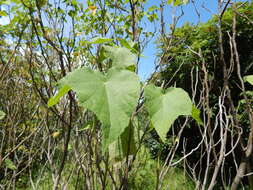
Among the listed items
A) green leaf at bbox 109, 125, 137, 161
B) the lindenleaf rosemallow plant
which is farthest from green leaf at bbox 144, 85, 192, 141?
green leaf at bbox 109, 125, 137, 161

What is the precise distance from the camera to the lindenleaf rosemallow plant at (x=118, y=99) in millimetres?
389

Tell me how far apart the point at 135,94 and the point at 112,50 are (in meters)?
0.23

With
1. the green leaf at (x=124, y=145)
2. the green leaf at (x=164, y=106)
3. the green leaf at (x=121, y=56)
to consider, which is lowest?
the green leaf at (x=124, y=145)

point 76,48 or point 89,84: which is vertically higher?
point 76,48

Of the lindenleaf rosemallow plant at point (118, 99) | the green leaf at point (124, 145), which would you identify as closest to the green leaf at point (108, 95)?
the lindenleaf rosemallow plant at point (118, 99)

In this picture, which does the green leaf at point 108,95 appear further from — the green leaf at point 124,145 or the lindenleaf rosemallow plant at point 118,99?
the green leaf at point 124,145

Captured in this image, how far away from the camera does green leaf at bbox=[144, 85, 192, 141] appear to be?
17.3 inches

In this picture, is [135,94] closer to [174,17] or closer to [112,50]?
[112,50]

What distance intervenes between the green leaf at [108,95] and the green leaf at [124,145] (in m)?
0.15

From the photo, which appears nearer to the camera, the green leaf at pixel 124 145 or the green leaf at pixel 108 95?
the green leaf at pixel 108 95

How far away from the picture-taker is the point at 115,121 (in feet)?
1.28

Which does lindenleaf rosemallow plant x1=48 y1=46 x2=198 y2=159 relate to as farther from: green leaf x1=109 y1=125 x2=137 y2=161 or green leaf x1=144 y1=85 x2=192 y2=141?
green leaf x1=109 y1=125 x2=137 y2=161

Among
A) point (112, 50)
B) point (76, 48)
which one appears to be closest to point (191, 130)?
point (76, 48)

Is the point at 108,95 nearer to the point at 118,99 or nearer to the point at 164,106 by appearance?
the point at 118,99
